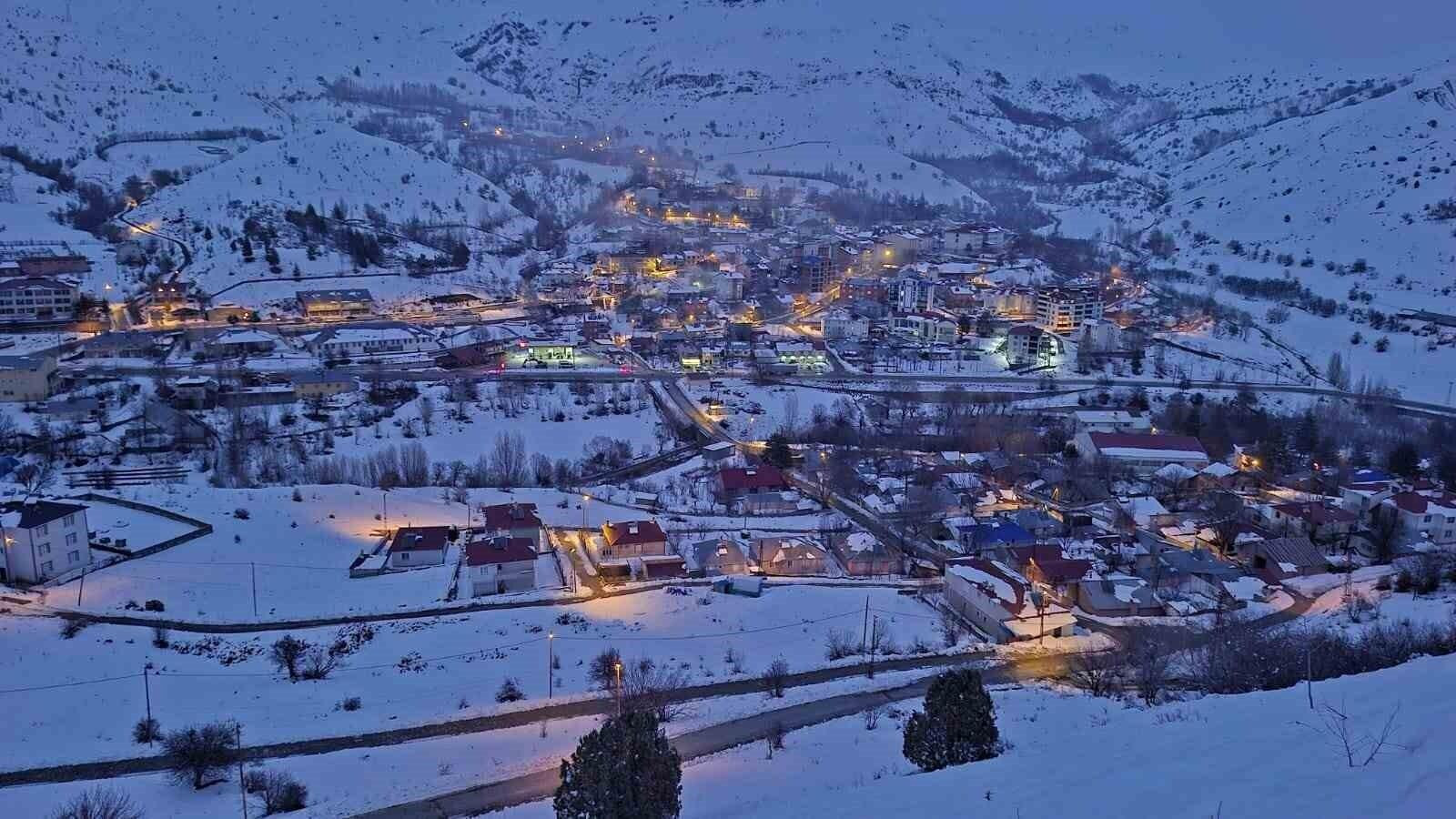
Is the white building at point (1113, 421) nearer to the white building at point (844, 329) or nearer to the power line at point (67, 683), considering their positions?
the white building at point (844, 329)

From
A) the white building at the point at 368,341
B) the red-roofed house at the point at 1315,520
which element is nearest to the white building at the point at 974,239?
the white building at the point at 368,341

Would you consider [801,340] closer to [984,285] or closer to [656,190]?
[984,285]

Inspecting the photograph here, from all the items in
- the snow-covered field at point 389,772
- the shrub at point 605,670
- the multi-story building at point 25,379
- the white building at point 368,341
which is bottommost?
the snow-covered field at point 389,772

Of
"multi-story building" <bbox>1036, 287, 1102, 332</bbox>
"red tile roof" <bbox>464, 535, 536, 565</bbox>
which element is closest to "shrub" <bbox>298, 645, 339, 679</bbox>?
"red tile roof" <bbox>464, 535, 536, 565</bbox>

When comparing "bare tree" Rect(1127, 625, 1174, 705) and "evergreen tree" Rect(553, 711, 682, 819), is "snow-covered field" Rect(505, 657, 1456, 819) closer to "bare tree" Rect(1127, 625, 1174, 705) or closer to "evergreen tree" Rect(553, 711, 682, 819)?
"evergreen tree" Rect(553, 711, 682, 819)

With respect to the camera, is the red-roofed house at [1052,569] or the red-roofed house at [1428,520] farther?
the red-roofed house at [1428,520]

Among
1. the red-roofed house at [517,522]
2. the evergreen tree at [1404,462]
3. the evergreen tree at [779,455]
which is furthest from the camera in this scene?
the evergreen tree at [779,455]
